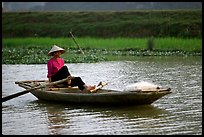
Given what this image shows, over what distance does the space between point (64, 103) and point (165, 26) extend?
20.9 meters

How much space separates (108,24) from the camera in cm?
3206

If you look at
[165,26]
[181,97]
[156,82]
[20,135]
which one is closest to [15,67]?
[156,82]

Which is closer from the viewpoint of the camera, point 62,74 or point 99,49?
point 62,74

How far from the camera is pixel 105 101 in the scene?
8578 millimetres

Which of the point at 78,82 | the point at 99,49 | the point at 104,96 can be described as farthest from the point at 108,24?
the point at 104,96

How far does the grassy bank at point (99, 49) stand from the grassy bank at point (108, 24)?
380 cm

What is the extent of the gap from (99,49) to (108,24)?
7.54 meters

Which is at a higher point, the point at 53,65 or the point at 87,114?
the point at 53,65

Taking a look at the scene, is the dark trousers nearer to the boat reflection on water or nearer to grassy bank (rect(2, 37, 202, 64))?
the boat reflection on water

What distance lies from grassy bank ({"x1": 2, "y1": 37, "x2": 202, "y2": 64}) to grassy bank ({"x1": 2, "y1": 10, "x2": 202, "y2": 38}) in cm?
380

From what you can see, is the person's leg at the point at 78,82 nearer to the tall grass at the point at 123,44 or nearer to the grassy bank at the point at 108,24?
the tall grass at the point at 123,44

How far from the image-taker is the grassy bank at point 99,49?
65.6 feet

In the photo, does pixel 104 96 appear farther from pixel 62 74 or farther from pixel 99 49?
pixel 99 49

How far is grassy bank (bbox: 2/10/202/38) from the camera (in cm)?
2905
